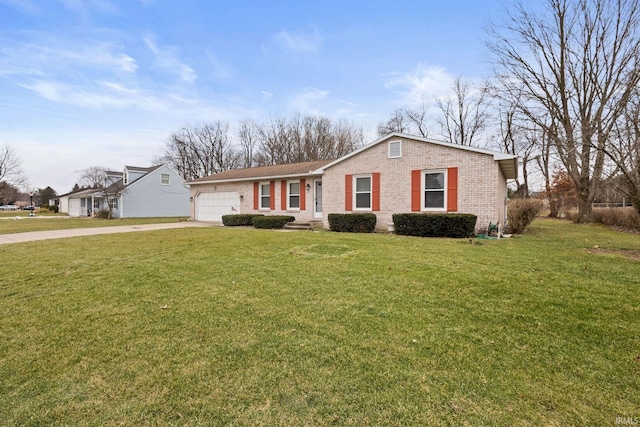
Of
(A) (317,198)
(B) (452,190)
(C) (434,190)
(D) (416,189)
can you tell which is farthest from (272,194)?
(B) (452,190)

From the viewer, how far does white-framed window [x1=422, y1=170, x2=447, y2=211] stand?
1194 cm

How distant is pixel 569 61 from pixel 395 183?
16478 millimetres

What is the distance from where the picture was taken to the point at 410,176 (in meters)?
12.5

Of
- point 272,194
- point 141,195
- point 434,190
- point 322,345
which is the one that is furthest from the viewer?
point 141,195

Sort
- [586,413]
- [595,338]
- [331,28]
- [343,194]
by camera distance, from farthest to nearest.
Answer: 1. [343,194]
2. [331,28]
3. [595,338]
4. [586,413]

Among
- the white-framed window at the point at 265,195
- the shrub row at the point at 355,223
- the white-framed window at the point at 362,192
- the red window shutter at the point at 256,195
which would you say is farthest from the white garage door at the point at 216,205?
the white-framed window at the point at 362,192

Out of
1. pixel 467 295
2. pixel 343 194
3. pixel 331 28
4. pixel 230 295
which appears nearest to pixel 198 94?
pixel 331 28

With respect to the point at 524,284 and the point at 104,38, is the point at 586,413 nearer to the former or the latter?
the point at 524,284

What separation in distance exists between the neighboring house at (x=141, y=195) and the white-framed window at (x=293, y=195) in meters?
17.9

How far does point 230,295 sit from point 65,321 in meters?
1.89

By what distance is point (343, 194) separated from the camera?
556 inches

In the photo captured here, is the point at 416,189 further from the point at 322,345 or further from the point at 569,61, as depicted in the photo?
the point at 569,61

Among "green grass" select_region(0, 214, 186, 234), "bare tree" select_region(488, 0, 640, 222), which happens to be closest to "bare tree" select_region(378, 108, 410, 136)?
"bare tree" select_region(488, 0, 640, 222)

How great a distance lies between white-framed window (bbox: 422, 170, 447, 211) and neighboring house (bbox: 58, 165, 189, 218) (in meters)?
25.0
